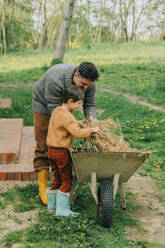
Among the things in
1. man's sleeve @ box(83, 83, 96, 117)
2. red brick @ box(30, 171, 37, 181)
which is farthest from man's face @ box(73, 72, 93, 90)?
red brick @ box(30, 171, 37, 181)

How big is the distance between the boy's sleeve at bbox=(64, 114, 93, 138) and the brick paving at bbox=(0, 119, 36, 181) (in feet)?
5.00

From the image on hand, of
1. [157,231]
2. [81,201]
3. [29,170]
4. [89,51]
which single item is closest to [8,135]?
[29,170]

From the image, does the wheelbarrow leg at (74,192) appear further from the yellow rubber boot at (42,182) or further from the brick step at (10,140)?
the brick step at (10,140)

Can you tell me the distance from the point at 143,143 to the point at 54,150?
331cm

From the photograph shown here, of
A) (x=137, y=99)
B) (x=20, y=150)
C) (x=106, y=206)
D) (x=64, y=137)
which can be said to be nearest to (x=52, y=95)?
(x=64, y=137)

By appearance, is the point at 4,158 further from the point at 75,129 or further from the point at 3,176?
the point at 75,129

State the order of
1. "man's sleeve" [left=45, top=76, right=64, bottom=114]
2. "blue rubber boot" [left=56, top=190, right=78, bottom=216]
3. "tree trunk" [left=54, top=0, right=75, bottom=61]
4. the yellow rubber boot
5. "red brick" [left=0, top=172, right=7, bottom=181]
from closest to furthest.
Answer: "man's sleeve" [left=45, top=76, right=64, bottom=114] → "blue rubber boot" [left=56, top=190, right=78, bottom=216] → the yellow rubber boot → "red brick" [left=0, top=172, right=7, bottom=181] → "tree trunk" [left=54, top=0, right=75, bottom=61]

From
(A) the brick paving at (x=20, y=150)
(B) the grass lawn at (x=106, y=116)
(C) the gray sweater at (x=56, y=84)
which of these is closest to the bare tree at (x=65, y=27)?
(B) the grass lawn at (x=106, y=116)

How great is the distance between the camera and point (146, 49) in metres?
18.8

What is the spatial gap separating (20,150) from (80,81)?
2457 mm

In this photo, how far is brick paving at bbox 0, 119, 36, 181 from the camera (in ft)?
15.3

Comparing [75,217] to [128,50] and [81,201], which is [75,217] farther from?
[128,50]

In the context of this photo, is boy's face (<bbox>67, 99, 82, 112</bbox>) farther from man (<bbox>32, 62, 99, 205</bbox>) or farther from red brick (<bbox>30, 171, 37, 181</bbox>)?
red brick (<bbox>30, 171, 37, 181</bbox>)

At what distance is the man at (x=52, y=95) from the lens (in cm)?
334
